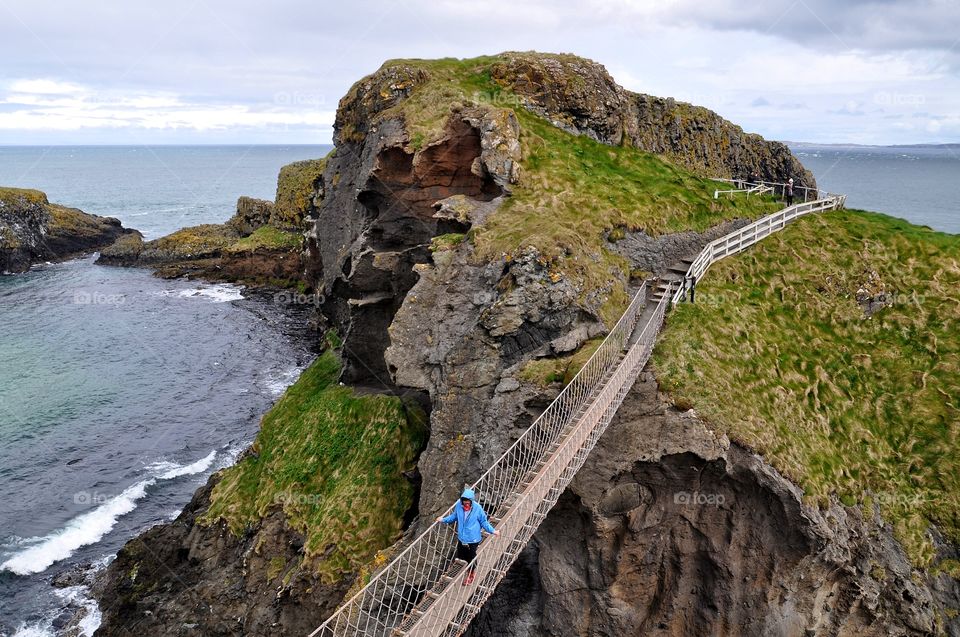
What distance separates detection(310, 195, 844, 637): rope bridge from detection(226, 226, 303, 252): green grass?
64.9 m

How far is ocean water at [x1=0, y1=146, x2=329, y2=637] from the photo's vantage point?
35.1 m

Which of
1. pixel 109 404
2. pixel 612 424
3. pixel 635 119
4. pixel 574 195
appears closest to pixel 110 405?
pixel 109 404

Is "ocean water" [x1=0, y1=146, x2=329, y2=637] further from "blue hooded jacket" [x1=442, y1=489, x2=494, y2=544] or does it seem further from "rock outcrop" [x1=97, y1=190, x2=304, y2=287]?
"blue hooded jacket" [x1=442, y1=489, x2=494, y2=544]

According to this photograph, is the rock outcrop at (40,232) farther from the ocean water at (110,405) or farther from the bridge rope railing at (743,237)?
the bridge rope railing at (743,237)

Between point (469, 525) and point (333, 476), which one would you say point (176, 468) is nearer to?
point (333, 476)

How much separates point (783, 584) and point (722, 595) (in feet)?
6.52

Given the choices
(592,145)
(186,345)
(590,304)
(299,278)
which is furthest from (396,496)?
(299,278)

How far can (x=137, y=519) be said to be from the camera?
37.1 metres

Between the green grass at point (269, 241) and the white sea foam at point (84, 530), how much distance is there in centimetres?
4506

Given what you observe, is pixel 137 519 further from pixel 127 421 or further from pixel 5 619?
pixel 127 421

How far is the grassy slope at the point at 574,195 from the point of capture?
1030 inches

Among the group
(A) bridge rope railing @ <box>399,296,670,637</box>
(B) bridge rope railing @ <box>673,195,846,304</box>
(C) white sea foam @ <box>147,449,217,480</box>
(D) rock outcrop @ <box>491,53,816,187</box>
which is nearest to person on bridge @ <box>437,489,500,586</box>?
(A) bridge rope railing @ <box>399,296,670,637</box>

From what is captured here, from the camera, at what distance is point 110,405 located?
49812 millimetres

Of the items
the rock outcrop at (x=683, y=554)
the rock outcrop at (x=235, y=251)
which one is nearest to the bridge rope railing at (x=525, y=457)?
the rock outcrop at (x=683, y=554)
